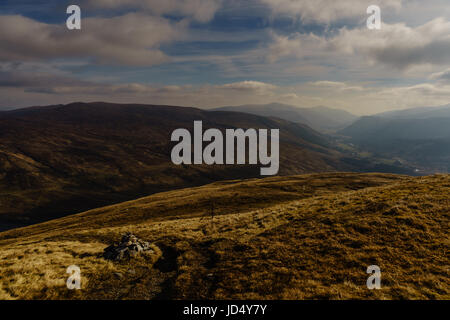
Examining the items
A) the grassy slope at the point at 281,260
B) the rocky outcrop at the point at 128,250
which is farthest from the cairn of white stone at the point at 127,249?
the grassy slope at the point at 281,260

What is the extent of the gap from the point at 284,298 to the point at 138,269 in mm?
11685

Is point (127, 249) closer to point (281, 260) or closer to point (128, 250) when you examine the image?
point (128, 250)

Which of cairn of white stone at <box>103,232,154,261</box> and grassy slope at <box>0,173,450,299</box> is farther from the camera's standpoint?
cairn of white stone at <box>103,232,154,261</box>

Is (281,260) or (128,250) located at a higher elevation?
(281,260)

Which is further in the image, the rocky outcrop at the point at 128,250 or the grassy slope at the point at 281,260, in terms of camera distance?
the rocky outcrop at the point at 128,250

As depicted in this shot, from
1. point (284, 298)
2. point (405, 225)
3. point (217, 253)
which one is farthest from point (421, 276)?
point (217, 253)

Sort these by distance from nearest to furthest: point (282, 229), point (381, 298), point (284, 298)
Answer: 1. point (381, 298)
2. point (284, 298)
3. point (282, 229)

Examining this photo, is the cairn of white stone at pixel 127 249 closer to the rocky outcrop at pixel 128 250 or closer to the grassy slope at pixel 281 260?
the rocky outcrop at pixel 128 250

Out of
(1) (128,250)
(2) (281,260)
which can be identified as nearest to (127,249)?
Result: (1) (128,250)

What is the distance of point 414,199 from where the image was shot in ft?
80.1

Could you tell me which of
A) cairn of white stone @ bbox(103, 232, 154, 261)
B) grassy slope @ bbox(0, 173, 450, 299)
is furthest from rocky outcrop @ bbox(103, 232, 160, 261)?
grassy slope @ bbox(0, 173, 450, 299)

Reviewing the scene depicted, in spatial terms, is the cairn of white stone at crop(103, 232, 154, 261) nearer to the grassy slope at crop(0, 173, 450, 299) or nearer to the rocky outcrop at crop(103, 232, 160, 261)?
the rocky outcrop at crop(103, 232, 160, 261)
